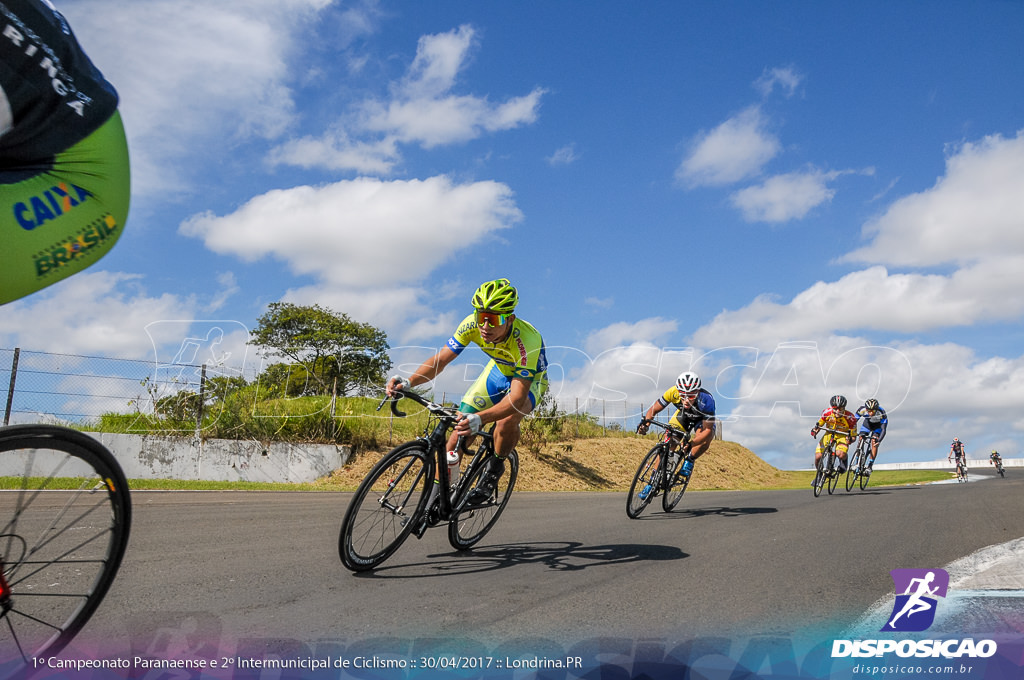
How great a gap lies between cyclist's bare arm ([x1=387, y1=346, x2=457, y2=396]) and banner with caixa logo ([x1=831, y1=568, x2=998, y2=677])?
3.28m

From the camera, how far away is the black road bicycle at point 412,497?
184 inches

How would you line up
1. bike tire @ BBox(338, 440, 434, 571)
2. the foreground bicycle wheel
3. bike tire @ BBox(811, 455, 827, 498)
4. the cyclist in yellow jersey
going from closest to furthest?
the foreground bicycle wheel → bike tire @ BBox(338, 440, 434, 571) → the cyclist in yellow jersey → bike tire @ BBox(811, 455, 827, 498)

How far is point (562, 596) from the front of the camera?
4.11 meters

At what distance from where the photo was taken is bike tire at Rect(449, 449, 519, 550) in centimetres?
561

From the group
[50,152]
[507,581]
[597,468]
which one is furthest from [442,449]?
[597,468]

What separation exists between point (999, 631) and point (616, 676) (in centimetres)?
197

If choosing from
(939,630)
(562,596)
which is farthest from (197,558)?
(939,630)

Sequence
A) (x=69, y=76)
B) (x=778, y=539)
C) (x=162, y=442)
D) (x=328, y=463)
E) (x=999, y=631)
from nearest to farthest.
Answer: (x=69, y=76)
(x=999, y=631)
(x=778, y=539)
(x=162, y=442)
(x=328, y=463)

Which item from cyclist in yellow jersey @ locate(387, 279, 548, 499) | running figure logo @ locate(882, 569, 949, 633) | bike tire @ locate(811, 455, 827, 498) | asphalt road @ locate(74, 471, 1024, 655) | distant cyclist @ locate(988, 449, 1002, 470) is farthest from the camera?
distant cyclist @ locate(988, 449, 1002, 470)

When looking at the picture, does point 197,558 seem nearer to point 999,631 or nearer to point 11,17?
point 11,17

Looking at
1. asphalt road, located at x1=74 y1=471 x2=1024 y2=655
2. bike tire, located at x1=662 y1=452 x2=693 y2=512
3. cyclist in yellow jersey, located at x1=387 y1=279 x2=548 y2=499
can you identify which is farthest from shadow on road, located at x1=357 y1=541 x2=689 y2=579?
bike tire, located at x1=662 y1=452 x2=693 y2=512

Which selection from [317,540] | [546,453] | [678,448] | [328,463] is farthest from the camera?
[546,453]

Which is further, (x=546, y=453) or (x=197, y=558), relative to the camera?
(x=546, y=453)

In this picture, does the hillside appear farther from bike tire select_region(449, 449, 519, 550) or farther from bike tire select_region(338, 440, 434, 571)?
bike tire select_region(338, 440, 434, 571)
